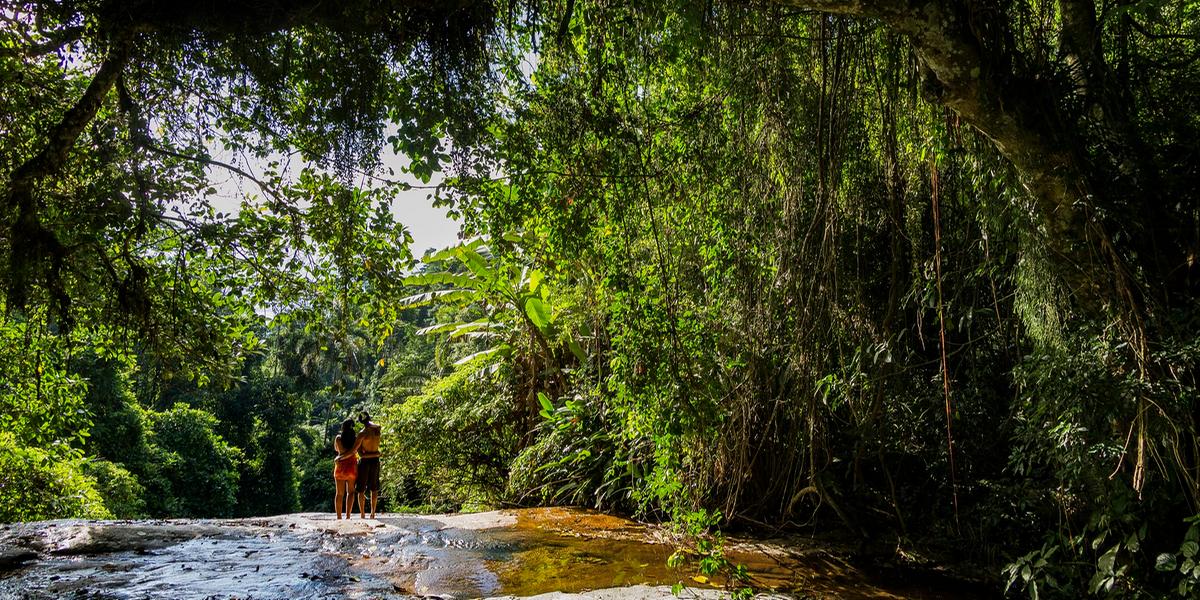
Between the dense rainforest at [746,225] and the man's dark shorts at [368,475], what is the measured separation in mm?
1759

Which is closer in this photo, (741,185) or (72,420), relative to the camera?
(741,185)

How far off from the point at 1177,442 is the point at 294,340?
6.34 metres

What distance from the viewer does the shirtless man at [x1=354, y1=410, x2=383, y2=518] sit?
8.42m

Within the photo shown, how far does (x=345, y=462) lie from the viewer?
851 centimetres

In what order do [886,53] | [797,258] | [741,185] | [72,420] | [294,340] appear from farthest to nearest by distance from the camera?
[72,420] < [294,340] < [741,185] < [797,258] < [886,53]

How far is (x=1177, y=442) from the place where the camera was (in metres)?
3.67

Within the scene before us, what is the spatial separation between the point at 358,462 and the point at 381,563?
327 cm

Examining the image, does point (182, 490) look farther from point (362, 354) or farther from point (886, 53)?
point (886, 53)

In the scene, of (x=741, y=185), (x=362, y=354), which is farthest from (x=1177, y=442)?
(x=362, y=354)

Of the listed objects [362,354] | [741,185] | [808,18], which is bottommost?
[362,354]

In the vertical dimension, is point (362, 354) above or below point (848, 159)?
below

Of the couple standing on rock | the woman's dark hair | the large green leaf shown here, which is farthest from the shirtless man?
the large green leaf

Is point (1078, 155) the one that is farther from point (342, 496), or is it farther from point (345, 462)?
point (342, 496)

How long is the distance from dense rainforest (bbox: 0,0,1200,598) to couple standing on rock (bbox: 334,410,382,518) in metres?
1.39
